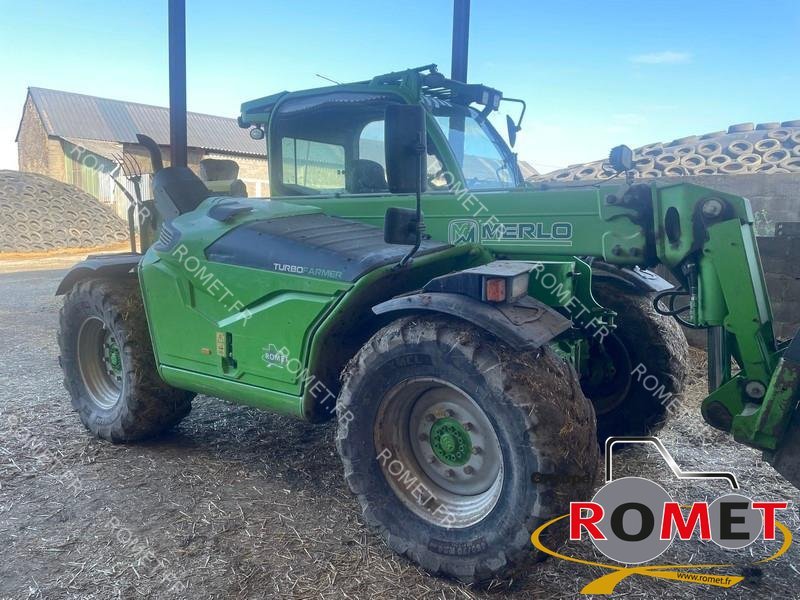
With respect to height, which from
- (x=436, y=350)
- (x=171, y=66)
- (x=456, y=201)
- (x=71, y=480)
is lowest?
(x=71, y=480)

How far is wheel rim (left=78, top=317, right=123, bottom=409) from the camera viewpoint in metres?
4.79

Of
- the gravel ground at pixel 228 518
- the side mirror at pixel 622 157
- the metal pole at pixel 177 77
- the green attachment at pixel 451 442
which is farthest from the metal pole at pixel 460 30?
the green attachment at pixel 451 442

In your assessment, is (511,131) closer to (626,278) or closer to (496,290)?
(626,278)

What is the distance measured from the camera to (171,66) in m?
4.93

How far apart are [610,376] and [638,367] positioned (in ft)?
0.59

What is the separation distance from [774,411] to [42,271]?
16.2 m

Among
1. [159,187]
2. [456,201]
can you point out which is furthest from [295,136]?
[456,201]

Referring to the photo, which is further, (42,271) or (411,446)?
(42,271)

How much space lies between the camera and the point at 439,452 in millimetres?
3074

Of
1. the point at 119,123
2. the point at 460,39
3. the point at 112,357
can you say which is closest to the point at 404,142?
the point at 112,357

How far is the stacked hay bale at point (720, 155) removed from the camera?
8.88 metres

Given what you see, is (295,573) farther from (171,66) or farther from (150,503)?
(171,66)

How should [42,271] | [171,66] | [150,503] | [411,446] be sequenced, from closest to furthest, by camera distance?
[411,446] < [150,503] < [171,66] < [42,271]

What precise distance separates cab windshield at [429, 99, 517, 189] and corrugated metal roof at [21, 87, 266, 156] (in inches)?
970
